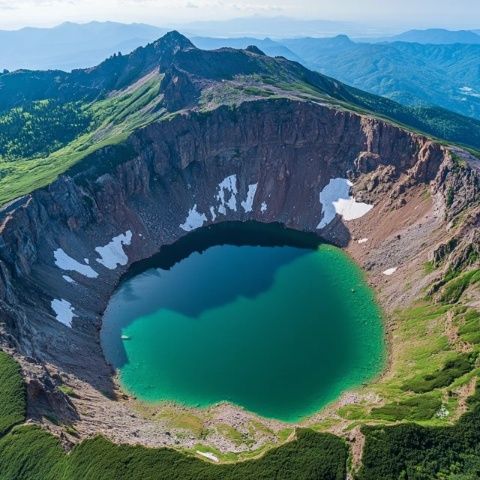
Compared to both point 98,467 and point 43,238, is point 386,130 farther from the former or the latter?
point 98,467

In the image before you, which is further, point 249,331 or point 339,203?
point 339,203

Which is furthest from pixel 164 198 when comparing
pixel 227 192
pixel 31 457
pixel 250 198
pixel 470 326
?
pixel 31 457

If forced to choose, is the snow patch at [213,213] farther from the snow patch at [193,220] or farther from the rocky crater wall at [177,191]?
the snow patch at [193,220]

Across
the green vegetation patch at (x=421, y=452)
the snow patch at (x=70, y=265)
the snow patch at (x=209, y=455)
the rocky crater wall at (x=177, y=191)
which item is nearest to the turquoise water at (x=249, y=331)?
the rocky crater wall at (x=177, y=191)

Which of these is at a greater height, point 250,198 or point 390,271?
point 250,198

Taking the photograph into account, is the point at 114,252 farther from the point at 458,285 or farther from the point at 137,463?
the point at 458,285

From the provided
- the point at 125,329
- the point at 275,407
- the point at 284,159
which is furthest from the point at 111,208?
the point at 275,407
